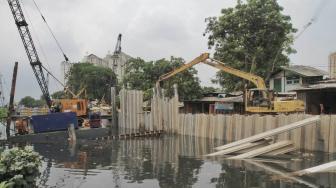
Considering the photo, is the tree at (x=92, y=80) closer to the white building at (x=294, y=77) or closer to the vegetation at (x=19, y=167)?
the white building at (x=294, y=77)

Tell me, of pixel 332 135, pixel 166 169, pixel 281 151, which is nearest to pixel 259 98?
pixel 281 151

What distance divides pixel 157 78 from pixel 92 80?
35017 mm

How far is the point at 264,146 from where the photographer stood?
24.0 meters

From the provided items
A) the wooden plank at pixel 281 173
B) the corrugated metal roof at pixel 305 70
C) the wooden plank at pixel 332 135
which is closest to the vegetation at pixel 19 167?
the wooden plank at pixel 281 173

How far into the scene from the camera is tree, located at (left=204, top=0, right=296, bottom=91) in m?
50.2

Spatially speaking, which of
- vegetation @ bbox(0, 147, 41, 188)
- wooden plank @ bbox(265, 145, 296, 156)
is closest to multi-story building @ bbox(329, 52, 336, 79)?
wooden plank @ bbox(265, 145, 296, 156)

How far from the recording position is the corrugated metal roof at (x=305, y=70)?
5005cm

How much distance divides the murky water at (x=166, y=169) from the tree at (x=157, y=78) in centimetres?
3083

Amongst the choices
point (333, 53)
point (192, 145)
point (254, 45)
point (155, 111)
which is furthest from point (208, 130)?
point (333, 53)

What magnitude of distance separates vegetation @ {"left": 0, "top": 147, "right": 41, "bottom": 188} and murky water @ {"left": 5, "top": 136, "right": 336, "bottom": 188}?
188 inches

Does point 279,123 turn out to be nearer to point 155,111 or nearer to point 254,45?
point 155,111

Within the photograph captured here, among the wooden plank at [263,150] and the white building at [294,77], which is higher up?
the white building at [294,77]

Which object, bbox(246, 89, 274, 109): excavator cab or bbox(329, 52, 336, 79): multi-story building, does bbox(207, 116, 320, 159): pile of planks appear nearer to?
bbox(246, 89, 274, 109): excavator cab

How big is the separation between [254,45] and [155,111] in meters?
16.5
